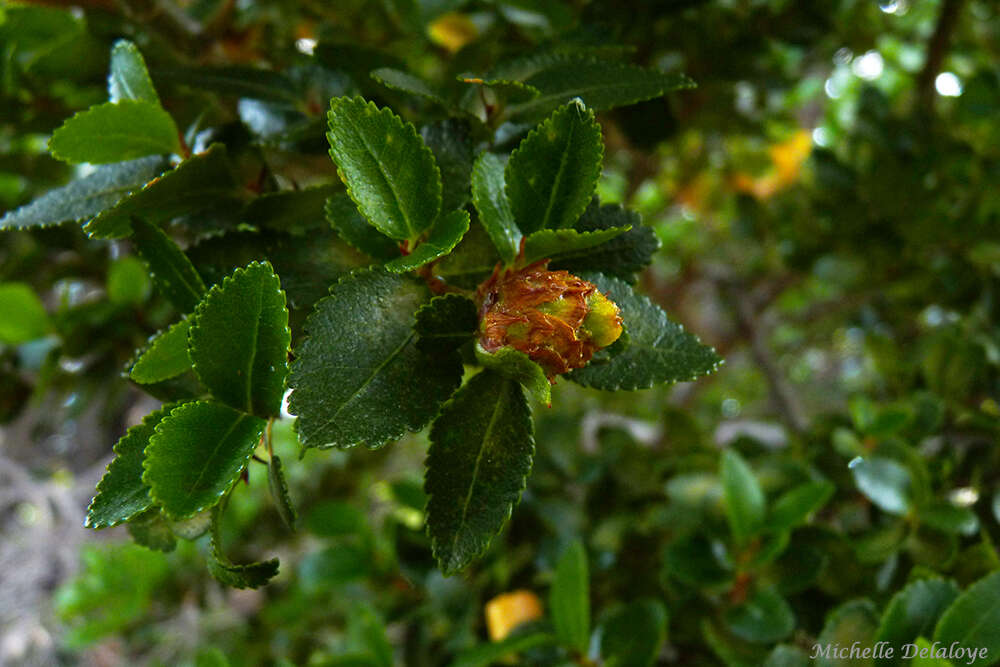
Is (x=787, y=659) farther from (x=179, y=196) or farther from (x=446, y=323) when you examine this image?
(x=179, y=196)

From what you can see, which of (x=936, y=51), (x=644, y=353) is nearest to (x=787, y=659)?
(x=644, y=353)

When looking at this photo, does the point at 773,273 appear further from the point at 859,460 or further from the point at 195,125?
the point at 195,125

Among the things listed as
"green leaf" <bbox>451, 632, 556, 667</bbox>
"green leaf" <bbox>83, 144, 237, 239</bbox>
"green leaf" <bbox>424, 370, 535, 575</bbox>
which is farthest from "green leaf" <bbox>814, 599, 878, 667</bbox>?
"green leaf" <bbox>83, 144, 237, 239</bbox>

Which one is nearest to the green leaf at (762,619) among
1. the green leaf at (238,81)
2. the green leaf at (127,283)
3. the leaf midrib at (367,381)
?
the leaf midrib at (367,381)

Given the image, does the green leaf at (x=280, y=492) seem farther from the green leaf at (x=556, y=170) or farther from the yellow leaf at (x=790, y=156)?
the yellow leaf at (x=790, y=156)

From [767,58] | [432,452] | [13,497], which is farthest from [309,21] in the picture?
[13,497]

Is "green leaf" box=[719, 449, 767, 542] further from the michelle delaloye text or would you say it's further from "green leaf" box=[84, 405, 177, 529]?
"green leaf" box=[84, 405, 177, 529]
